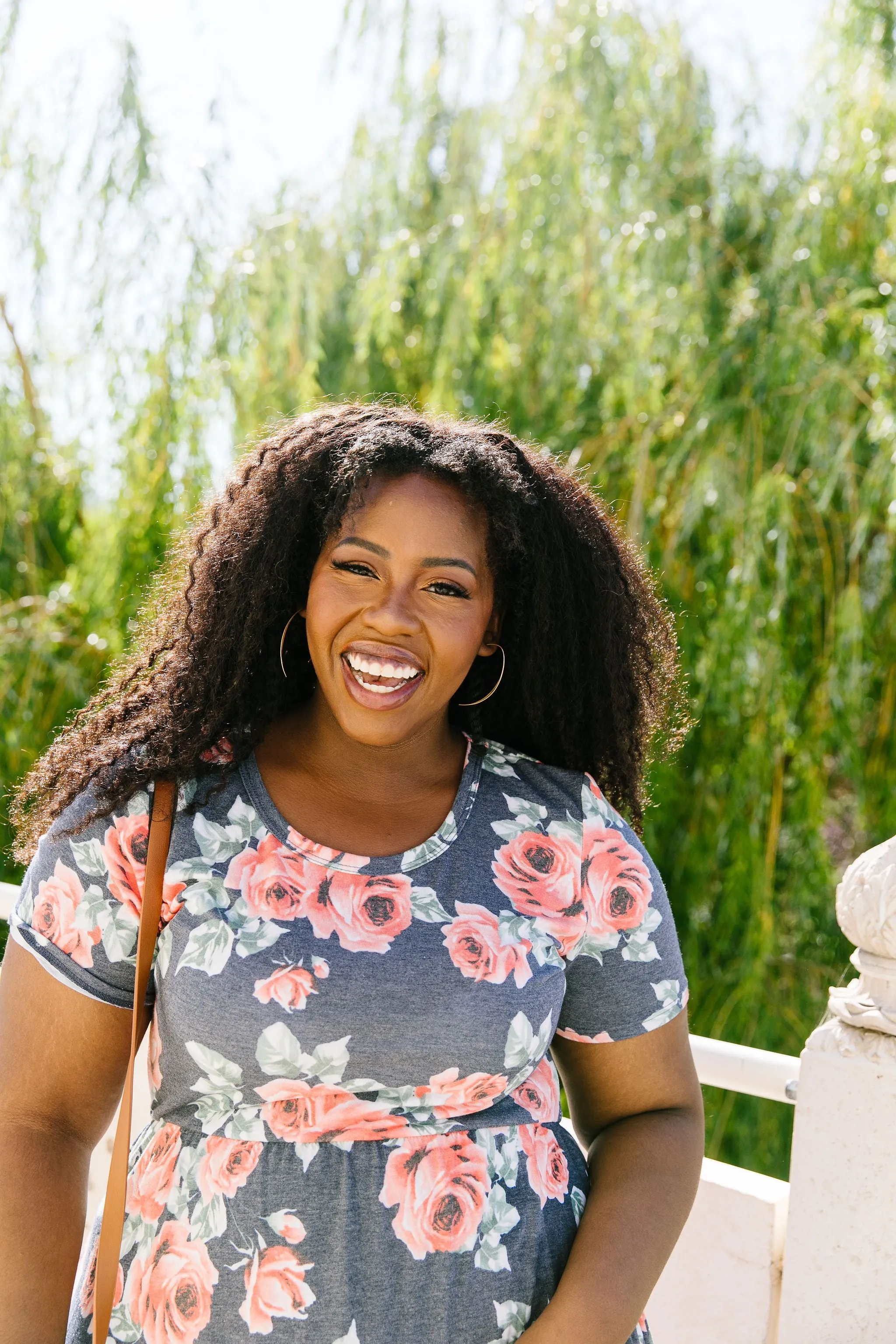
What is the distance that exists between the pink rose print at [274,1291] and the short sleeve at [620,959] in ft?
1.27

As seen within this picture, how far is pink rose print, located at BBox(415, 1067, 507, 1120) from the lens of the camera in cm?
131

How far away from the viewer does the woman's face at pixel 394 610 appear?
1447 mm

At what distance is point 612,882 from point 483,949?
0.20m

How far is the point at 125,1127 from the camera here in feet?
4.23

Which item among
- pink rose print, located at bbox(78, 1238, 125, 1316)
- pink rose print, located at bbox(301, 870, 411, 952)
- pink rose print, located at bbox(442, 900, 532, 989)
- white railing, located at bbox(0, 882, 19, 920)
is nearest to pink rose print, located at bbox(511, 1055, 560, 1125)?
pink rose print, located at bbox(442, 900, 532, 989)

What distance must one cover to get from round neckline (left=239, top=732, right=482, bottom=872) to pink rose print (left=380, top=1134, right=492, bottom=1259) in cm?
28

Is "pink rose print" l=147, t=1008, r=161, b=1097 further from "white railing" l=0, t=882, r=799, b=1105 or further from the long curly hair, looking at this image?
"white railing" l=0, t=882, r=799, b=1105

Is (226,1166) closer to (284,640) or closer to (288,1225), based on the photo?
(288,1225)

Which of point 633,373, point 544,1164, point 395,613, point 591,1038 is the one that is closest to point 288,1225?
point 544,1164

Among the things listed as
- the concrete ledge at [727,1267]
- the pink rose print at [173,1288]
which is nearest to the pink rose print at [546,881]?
the pink rose print at [173,1288]

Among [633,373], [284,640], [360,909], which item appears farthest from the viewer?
[633,373]

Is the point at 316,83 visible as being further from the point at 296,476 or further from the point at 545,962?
the point at 545,962

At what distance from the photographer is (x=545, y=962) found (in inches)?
55.4

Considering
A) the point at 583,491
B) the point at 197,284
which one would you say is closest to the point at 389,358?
the point at 197,284
